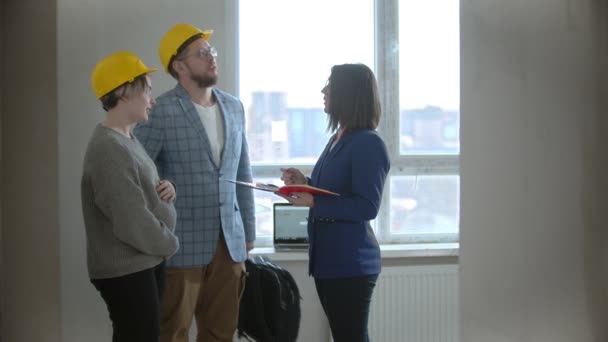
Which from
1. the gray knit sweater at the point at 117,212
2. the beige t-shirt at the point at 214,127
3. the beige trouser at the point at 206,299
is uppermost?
the beige t-shirt at the point at 214,127

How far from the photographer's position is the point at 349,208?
2125 millimetres

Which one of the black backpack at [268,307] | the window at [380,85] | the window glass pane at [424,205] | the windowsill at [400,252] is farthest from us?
the window glass pane at [424,205]

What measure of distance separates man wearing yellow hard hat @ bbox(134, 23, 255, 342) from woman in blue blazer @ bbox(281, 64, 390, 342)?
372 mm

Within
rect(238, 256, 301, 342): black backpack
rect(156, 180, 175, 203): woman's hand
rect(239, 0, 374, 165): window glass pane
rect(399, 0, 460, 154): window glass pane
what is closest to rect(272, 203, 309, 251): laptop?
rect(239, 0, 374, 165): window glass pane

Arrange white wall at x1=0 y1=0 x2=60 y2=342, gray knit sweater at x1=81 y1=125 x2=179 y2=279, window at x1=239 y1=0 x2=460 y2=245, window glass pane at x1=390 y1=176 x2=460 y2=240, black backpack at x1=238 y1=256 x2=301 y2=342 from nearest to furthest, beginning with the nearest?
gray knit sweater at x1=81 y1=125 x2=179 y2=279 → white wall at x1=0 y1=0 x2=60 y2=342 → black backpack at x1=238 y1=256 x2=301 y2=342 → window at x1=239 y1=0 x2=460 y2=245 → window glass pane at x1=390 y1=176 x2=460 y2=240

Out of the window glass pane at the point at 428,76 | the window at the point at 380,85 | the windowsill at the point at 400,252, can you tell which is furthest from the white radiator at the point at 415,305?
the window glass pane at the point at 428,76

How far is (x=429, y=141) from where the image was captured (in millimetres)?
3721

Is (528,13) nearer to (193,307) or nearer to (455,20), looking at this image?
(193,307)

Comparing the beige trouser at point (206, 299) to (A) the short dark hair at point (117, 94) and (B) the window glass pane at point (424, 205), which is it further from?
(B) the window glass pane at point (424, 205)

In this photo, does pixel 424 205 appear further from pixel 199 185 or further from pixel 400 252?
pixel 199 185

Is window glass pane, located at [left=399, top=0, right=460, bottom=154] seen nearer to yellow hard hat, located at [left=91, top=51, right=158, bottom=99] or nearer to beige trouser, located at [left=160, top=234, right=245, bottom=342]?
beige trouser, located at [left=160, top=234, right=245, bottom=342]

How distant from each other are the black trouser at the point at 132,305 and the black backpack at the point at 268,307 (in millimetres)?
798

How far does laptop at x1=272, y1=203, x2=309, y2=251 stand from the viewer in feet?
10.9

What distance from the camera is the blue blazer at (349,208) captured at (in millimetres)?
2127
